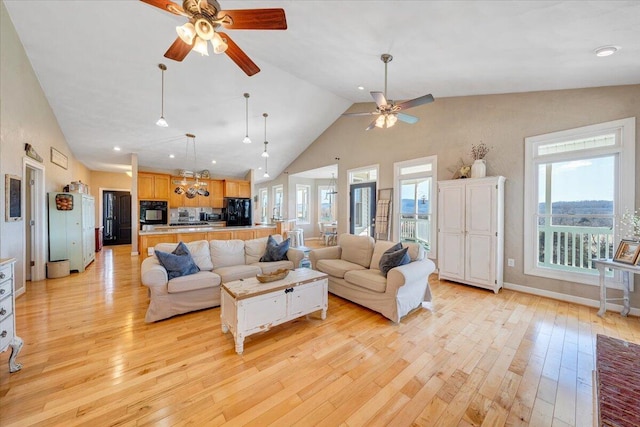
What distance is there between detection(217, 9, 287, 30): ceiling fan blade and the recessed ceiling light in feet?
9.95

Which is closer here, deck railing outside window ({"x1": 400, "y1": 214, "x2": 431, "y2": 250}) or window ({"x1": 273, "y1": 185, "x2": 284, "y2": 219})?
deck railing outside window ({"x1": 400, "y1": 214, "x2": 431, "y2": 250})

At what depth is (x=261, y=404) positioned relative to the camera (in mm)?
1673

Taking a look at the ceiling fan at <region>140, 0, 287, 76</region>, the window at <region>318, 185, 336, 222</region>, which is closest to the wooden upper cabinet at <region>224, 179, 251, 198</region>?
the window at <region>318, 185, 336, 222</region>

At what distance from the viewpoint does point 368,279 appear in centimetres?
308

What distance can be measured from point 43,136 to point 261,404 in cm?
595

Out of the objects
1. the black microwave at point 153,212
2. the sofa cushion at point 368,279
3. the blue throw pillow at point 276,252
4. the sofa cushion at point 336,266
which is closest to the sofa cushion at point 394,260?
the sofa cushion at point 368,279

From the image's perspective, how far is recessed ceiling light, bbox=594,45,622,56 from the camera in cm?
234

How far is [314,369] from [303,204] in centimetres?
830

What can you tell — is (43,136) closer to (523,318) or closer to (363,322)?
(363,322)

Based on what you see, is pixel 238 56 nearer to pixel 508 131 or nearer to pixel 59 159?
pixel 508 131

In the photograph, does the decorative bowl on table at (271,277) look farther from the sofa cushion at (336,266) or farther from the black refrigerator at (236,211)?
the black refrigerator at (236,211)

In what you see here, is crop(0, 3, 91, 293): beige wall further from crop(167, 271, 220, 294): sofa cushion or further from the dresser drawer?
crop(167, 271, 220, 294): sofa cushion

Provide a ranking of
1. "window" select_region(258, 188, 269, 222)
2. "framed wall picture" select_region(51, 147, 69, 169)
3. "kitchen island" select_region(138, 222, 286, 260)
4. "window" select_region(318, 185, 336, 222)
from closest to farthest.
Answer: "kitchen island" select_region(138, 222, 286, 260)
"framed wall picture" select_region(51, 147, 69, 169)
"window" select_region(318, 185, 336, 222)
"window" select_region(258, 188, 269, 222)

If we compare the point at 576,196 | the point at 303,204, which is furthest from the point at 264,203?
the point at 576,196
